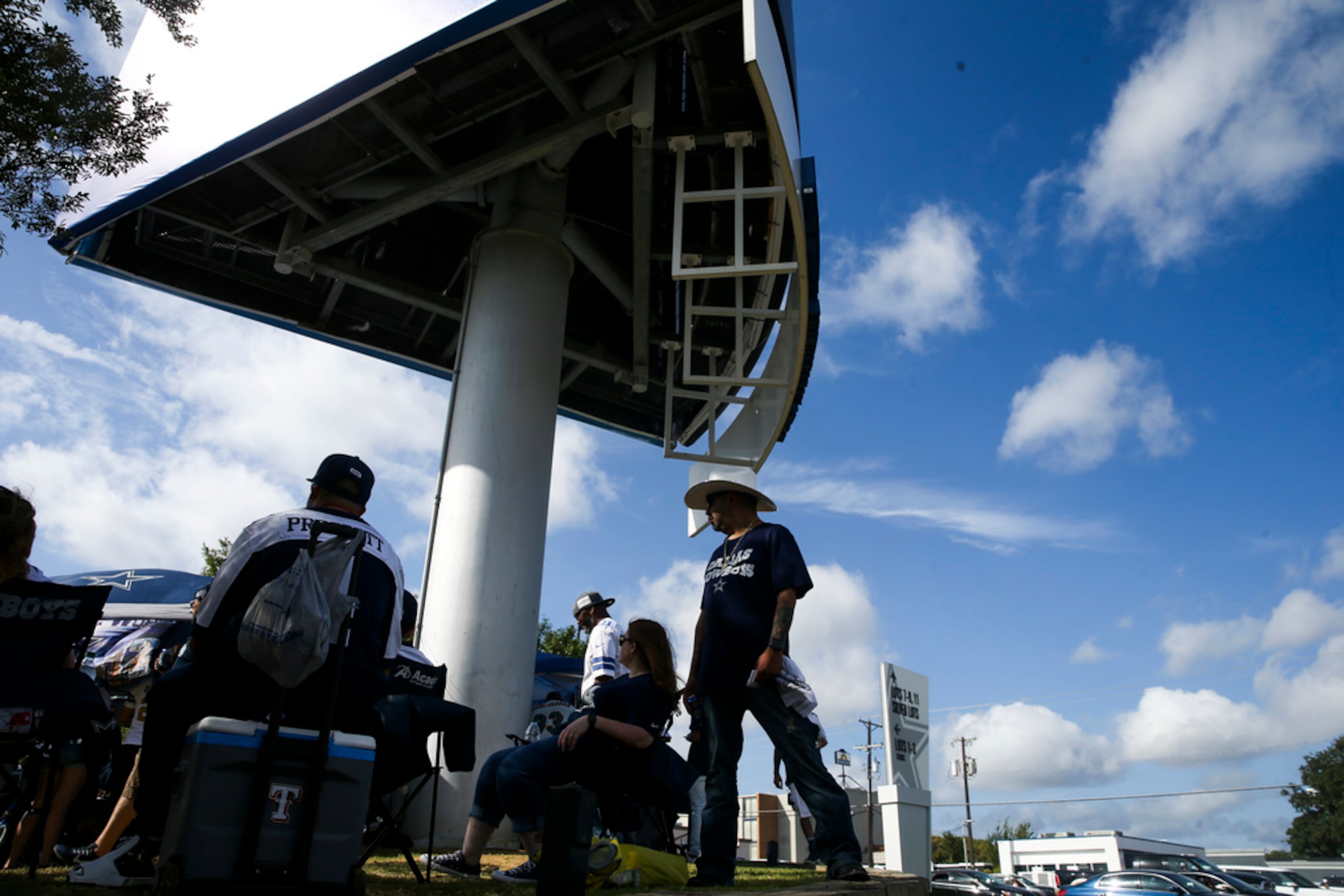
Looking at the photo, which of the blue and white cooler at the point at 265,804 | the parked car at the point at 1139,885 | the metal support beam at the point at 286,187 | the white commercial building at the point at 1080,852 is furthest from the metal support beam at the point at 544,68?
the white commercial building at the point at 1080,852

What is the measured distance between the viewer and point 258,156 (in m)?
8.62

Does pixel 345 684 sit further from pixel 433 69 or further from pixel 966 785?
pixel 966 785

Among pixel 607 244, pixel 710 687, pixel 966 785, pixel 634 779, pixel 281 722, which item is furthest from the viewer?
pixel 966 785

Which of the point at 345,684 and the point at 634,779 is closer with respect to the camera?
the point at 345,684

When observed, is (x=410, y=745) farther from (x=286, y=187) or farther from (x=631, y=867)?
(x=286, y=187)

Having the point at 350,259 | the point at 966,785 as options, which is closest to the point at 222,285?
the point at 350,259

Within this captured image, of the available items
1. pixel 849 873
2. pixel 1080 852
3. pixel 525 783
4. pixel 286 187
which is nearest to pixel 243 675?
pixel 525 783

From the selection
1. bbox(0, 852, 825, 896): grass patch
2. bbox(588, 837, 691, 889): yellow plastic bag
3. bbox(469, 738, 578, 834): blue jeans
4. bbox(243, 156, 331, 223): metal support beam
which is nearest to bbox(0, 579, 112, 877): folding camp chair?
bbox(0, 852, 825, 896): grass patch

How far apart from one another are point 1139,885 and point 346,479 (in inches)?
820

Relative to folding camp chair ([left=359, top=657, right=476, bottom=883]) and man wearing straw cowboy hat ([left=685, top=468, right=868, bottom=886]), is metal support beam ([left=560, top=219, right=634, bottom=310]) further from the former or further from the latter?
folding camp chair ([left=359, top=657, right=476, bottom=883])

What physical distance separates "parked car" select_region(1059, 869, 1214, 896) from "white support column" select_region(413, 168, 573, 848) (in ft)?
52.9

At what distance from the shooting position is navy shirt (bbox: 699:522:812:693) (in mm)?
4211

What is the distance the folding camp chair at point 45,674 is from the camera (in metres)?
3.27

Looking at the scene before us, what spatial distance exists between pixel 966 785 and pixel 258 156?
61.0m
